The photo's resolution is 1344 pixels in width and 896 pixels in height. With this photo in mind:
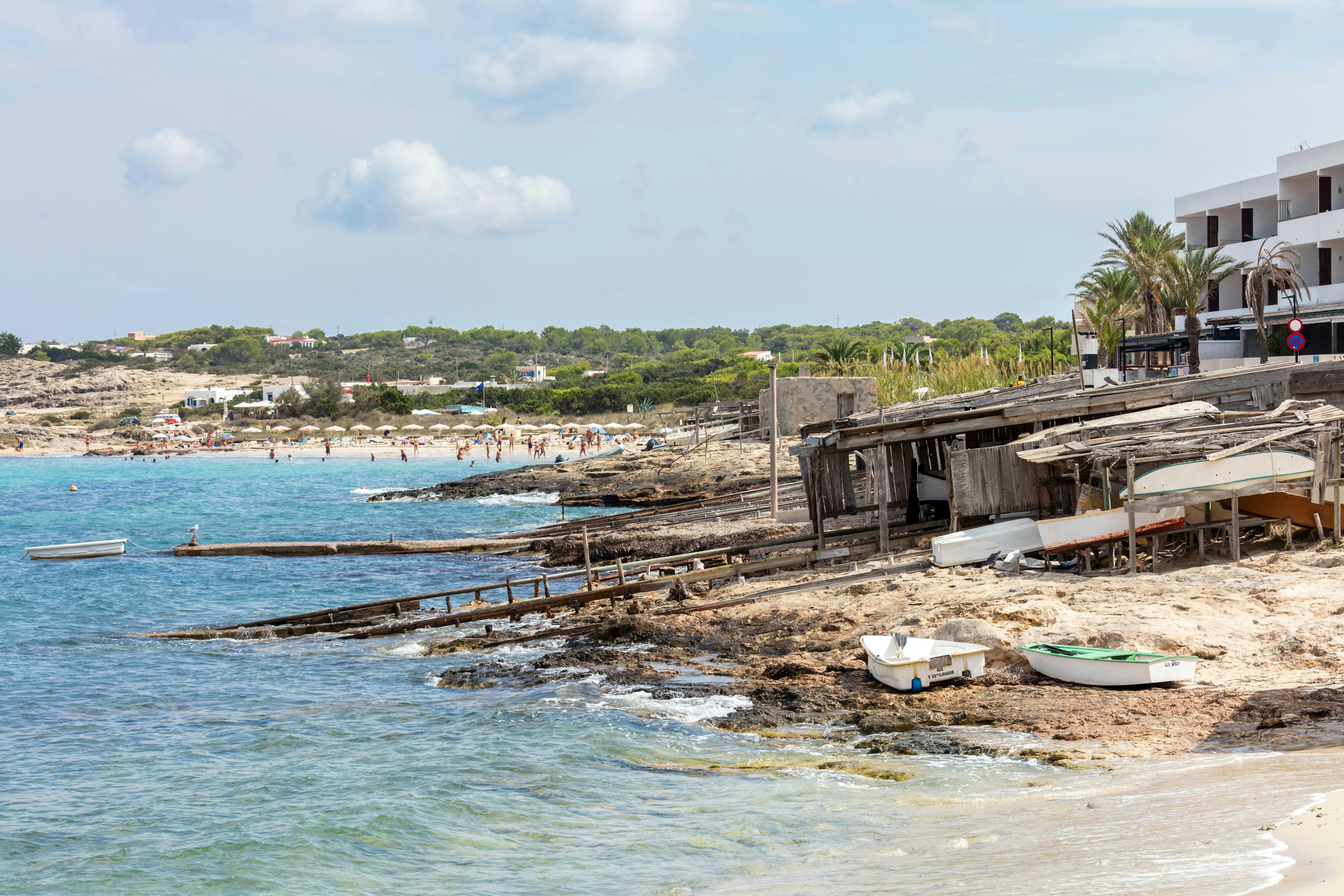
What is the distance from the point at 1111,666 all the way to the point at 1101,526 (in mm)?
4769

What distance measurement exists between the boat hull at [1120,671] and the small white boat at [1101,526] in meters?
4.28

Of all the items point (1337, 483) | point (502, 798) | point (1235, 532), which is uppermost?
point (1337, 483)

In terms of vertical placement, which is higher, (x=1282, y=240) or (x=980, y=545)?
(x=1282, y=240)

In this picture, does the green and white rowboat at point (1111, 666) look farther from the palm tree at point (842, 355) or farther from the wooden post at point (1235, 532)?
the palm tree at point (842, 355)

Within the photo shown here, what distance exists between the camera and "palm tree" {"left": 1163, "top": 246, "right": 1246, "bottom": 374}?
37.7 m

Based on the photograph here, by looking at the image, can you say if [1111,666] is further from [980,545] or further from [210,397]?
[210,397]

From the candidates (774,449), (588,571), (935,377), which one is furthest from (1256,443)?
(935,377)

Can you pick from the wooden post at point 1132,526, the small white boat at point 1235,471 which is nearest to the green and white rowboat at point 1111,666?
the wooden post at point 1132,526

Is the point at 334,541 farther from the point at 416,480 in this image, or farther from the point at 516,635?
the point at 416,480

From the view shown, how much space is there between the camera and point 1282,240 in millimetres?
43031

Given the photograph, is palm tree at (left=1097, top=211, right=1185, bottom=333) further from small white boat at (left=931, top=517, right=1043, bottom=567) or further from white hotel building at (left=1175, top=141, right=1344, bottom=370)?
small white boat at (left=931, top=517, right=1043, bottom=567)

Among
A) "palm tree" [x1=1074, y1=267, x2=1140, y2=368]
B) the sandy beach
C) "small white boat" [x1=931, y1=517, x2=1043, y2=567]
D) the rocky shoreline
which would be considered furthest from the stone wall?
the sandy beach

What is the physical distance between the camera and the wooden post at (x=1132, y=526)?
15188 millimetres

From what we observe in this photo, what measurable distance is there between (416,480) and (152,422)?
59.9 m
